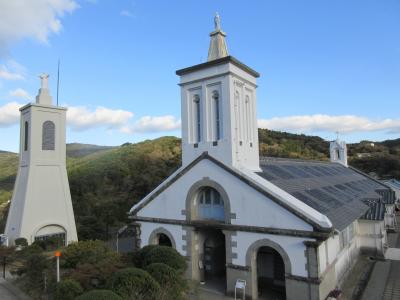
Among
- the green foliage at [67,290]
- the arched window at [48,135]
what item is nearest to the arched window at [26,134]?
the arched window at [48,135]

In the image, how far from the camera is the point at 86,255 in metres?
13.4

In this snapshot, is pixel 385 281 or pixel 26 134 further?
pixel 26 134

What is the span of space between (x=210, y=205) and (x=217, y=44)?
8.43 m

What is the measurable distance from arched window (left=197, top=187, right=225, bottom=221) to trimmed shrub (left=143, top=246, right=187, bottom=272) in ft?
11.0

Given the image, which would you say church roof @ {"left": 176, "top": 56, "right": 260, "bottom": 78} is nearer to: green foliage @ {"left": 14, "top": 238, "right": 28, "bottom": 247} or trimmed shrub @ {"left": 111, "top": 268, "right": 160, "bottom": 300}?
trimmed shrub @ {"left": 111, "top": 268, "right": 160, "bottom": 300}

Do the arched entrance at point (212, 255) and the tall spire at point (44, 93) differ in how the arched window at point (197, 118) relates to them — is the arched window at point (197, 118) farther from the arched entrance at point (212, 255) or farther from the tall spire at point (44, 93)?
the tall spire at point (44, 93)

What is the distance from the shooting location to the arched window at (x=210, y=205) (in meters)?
15.3

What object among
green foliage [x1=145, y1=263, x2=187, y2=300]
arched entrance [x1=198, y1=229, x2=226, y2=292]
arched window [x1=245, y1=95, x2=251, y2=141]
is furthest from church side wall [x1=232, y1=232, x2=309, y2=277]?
arched window [x1=245, y1=95, x2=251, y2=141]

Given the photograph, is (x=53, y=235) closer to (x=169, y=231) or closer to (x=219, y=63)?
(x=169, y=231)

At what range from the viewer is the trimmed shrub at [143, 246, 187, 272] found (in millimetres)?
12258

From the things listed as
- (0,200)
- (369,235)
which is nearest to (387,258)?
(369,235)

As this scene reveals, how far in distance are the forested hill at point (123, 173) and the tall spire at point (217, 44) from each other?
18261 mm

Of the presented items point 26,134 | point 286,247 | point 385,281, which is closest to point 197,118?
point 286,247

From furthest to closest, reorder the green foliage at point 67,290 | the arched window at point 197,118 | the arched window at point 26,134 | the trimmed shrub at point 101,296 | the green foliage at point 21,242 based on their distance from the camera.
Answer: the arched window at point 26,134 → the green foliage at point 21,242 → the arched window at point 197,118 → the green foliage at point 67,290 → the trimmed shrub at point 101,296
